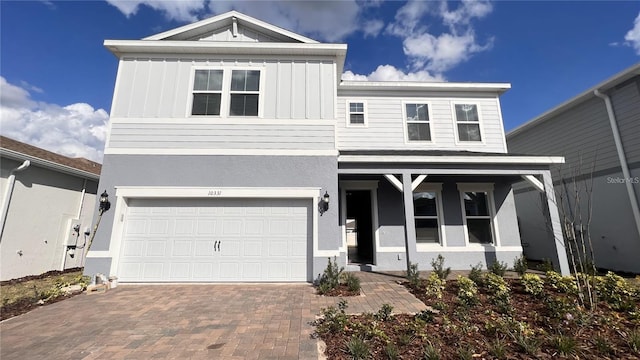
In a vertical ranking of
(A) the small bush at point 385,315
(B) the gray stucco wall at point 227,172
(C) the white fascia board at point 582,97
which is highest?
(C) the white fascia board at point 582,97

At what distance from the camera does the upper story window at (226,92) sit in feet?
25.5

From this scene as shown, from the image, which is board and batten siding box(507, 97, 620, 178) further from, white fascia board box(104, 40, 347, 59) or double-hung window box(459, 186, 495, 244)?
white fascia board box(104, 40, 347, 59)

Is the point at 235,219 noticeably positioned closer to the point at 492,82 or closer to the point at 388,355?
the point at 388,355

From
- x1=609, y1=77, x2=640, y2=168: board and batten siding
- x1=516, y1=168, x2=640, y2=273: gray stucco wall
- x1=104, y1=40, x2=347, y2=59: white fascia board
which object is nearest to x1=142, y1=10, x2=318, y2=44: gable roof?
x1=104, y1=40, x2=347, y2=59: white fascia board

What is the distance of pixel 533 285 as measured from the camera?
5336mm

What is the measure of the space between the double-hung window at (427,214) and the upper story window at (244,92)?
6.17 metres

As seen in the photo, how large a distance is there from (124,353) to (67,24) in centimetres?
1142

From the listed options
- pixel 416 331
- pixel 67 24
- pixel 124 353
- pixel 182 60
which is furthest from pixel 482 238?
pixel 67 24

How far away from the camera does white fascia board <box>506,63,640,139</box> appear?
833 cm

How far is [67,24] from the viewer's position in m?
9.13

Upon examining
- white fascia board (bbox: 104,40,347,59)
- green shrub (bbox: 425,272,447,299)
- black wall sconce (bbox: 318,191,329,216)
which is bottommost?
green shrub (bbox: 425,272,447,299)

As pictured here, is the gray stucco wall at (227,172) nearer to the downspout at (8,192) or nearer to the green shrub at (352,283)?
the green shrub at (352,283)

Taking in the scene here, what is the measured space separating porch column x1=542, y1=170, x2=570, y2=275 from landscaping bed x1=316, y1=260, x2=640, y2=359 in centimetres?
199

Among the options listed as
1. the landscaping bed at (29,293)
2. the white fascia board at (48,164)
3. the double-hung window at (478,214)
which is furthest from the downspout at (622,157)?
the white fascia board at (48,164)
